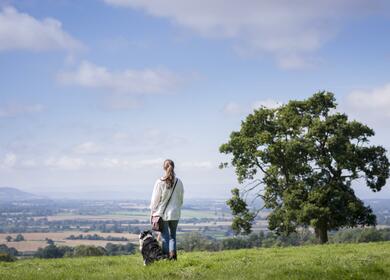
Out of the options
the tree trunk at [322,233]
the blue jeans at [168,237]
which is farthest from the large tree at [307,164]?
the blue jeans at [168,237]

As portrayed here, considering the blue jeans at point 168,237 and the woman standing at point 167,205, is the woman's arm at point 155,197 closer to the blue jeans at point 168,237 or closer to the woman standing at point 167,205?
the woman standing at point 167,205

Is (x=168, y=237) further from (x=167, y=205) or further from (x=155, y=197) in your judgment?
(x=155, y=197)

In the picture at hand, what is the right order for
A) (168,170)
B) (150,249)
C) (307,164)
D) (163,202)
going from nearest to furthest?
1. (150,249)
2. (168,170)
3. (163,202)
4. (307,164)

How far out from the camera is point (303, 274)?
40.4 feet

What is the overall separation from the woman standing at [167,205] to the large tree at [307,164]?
22342 mm

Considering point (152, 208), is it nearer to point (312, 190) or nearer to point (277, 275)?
point (277, 275)

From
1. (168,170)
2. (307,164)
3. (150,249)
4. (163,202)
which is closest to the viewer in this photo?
(150,249)

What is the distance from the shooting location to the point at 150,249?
607 inches

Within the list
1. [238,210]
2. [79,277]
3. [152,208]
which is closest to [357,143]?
[238,210]

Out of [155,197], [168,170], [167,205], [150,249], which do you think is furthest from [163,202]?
[150,249]

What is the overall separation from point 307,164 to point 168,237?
961 inches

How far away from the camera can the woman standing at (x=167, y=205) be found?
1570 cm

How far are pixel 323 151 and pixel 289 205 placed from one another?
490 centimetres

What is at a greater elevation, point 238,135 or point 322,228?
point 238,135
